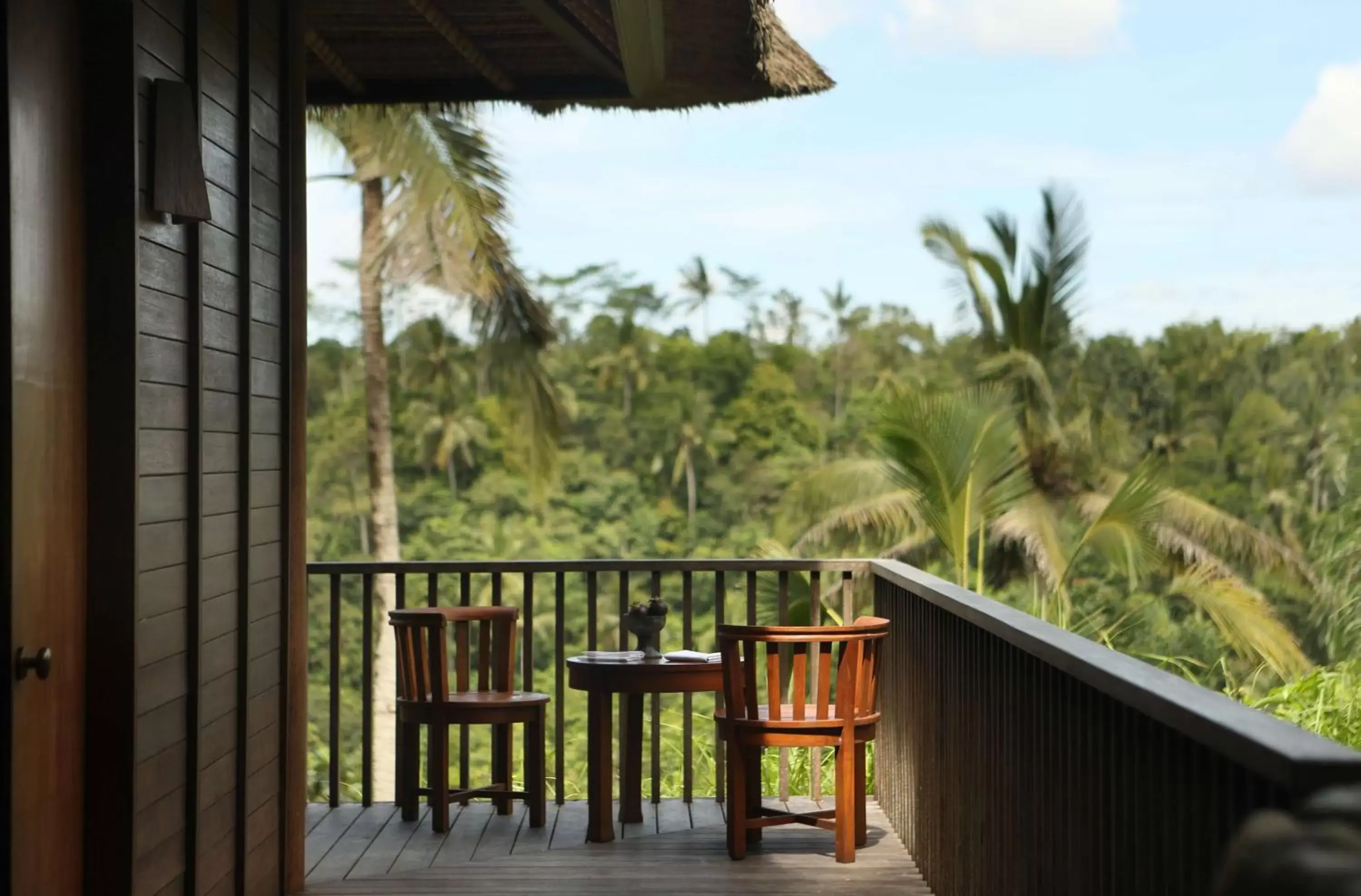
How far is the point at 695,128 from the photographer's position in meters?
35.3

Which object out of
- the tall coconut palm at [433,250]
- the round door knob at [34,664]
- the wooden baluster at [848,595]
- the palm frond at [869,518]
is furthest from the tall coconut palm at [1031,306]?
the round door knob at [34,664]

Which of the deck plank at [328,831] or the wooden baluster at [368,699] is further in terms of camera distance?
the wooden baluster at [368,699]

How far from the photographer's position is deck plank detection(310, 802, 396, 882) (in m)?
4.61

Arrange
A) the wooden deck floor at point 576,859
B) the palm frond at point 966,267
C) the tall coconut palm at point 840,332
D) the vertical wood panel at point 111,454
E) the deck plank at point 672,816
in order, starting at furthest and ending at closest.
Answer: the tall coconut palm at point 840,332 → the palm frond at point 966,267 → the deck plank at point 672,816 → the wooden deck floor at point 576,859 → the vertical wood panel at point 111,454

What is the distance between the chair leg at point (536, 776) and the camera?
5.22 m

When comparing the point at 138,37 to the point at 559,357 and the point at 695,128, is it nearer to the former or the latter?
the point at 559,357

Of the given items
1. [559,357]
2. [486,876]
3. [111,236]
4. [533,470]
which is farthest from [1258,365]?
[111,236]

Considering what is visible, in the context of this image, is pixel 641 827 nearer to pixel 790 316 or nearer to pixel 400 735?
pixel 400 735

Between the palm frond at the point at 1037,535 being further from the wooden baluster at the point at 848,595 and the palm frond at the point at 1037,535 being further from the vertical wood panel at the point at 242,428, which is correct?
the vertical wood panel at the point at 242,428

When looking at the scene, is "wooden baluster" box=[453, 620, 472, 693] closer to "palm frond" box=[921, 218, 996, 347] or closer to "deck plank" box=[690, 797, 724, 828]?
"deck plank" box=[690, 797, 724, 828]

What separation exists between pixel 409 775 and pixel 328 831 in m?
0.34

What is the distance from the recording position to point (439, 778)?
207 inches

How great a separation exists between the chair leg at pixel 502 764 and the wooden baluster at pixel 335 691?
58 centimetres

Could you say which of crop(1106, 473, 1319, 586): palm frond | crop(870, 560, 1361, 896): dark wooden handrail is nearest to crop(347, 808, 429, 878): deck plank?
crop(870, 560, 1361, 896): dark wooden handrail
